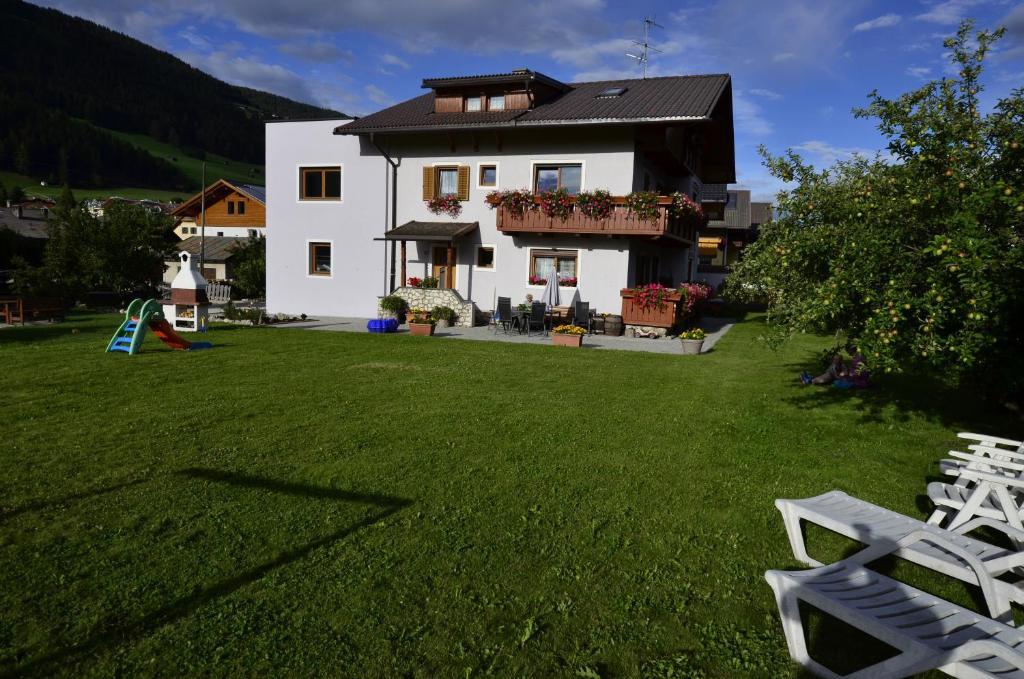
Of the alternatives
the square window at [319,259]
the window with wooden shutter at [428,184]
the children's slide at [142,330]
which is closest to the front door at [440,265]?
the window with wooden shutter at [428,184]

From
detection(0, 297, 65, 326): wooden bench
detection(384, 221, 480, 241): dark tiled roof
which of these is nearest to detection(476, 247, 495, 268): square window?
detection(384, 221, 480, 241): dark tiled roof

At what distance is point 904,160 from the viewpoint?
627 centimetres

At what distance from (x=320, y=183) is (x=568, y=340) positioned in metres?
12.0

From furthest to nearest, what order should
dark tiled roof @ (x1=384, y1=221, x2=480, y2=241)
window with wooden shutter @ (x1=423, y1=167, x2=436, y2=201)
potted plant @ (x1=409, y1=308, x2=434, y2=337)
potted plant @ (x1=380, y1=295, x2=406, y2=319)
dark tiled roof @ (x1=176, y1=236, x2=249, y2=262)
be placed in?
dark tiled roof @ (x1=176, y1=236, x2=249, y2=262) < window with wooden shutter @ (x1=423, y1=167, x2=436, y2=201) < dark tiled roof @ (x1=384, y1=221, x2=480, y2=241) < potted plant @ (x1=380, y1=295, x2=406, y2=319) < potted plant @ (x1=409, y1=308, x2=434, y2=337)

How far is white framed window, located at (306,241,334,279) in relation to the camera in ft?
71.6

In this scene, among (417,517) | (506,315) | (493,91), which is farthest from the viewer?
(493,91)

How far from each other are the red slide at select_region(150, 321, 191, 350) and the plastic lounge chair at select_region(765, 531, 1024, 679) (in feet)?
38.1

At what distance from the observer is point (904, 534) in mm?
3375

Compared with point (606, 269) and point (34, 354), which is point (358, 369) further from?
point (606, 269)

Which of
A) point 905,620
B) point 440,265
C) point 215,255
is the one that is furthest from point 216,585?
point 215,255

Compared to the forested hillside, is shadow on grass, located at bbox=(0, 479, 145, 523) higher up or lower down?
lower down

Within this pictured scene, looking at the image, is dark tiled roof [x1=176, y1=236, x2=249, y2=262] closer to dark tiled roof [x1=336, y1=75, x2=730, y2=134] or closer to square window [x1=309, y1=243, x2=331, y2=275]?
square window [x1=309, y1=243, x2=331, y2=275]

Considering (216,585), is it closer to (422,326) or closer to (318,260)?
(422,326)

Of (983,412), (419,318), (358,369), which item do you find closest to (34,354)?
(358,369)
